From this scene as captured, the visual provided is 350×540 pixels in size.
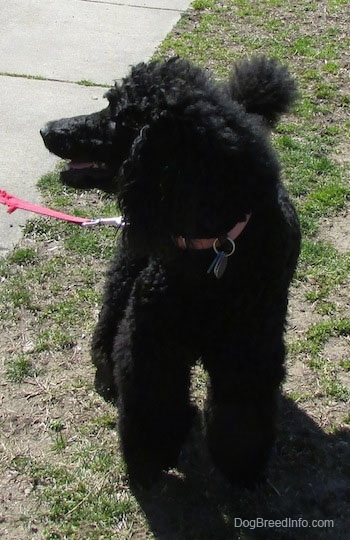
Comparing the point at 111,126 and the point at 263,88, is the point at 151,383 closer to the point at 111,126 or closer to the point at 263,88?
the point at 111,126

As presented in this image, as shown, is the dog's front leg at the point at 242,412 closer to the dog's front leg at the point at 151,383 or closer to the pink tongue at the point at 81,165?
the dog's front leg at the point at 151,383

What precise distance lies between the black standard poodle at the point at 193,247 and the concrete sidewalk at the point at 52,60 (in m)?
1.78

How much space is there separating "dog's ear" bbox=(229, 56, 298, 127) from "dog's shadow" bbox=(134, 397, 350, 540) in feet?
4.72

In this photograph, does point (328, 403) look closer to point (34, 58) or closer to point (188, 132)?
point (188, 132)

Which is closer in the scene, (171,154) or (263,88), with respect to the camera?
(171,154)

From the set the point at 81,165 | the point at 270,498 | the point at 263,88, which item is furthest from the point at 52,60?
the point at 270,498

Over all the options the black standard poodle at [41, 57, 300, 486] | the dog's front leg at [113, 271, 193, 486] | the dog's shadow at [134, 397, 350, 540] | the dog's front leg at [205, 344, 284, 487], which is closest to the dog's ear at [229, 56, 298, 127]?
the black standard poodle at [41, 57, 300, 486]

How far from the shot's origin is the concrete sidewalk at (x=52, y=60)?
205 inches

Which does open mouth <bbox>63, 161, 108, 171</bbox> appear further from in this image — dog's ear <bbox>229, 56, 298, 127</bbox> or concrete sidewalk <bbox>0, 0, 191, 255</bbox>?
concrete sidewalk <bbox>0, 0, 191, 255</bbox>

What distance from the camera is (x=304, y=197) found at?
506 centimetres

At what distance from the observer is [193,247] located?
2.66 m

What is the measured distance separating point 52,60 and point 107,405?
13.2 ft

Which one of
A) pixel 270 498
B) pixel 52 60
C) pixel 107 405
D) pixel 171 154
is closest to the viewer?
pixel 171 154

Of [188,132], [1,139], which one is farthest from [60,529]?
[1,139]
